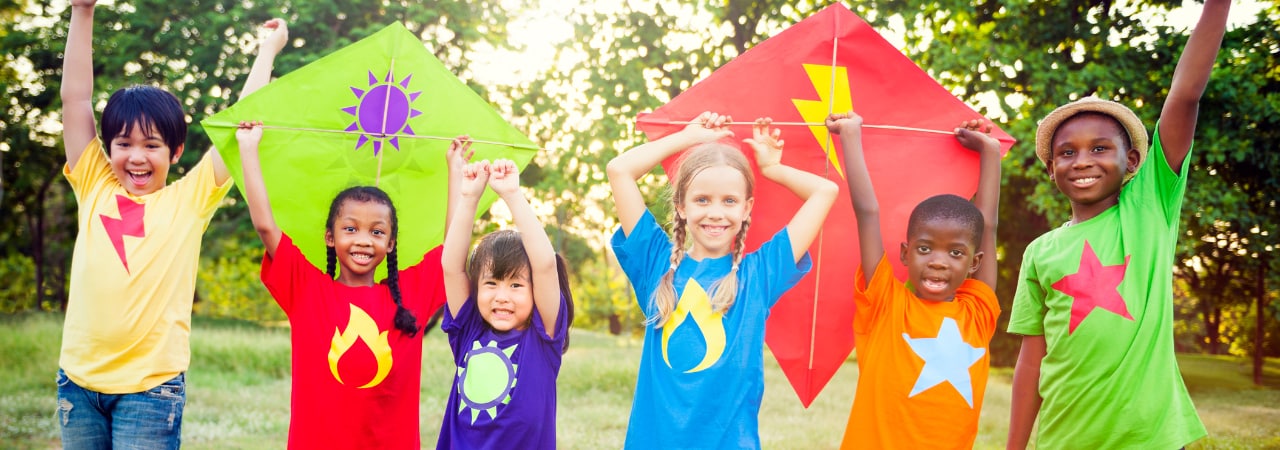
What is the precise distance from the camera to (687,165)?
3688 mm

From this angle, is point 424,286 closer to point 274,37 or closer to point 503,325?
point 503,325

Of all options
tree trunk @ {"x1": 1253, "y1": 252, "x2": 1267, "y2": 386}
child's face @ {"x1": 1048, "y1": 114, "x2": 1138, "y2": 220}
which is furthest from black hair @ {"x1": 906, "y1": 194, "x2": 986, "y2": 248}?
tree trunk @ {"x1": 1253, "y1": 252, "x2": 1267, "y2": 386}

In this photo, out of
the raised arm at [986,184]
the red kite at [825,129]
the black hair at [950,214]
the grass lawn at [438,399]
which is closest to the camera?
the black hair at [950,214]

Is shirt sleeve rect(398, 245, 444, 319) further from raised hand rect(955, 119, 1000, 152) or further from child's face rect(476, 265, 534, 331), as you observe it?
raised hand rect(955, 119, 1000, 152)

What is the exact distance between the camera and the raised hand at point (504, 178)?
3.47m

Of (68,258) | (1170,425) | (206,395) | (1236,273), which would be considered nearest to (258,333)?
(206,395)

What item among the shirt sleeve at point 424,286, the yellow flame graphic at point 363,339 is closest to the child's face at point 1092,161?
the shirt sleeve at point 424,286

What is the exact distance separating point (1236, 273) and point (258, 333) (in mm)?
16587

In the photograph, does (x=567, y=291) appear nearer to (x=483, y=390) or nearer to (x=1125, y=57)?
(x=483, y=390)

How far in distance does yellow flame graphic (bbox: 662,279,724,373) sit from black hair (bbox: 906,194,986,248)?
3.04 ft

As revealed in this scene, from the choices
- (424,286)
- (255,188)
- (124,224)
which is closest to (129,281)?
(124,224)

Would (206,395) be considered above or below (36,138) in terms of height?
below

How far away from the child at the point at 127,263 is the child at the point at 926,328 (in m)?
2.87

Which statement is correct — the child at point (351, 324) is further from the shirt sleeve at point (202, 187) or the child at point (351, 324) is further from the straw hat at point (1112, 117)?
the straw hat at point (1112, 117)
